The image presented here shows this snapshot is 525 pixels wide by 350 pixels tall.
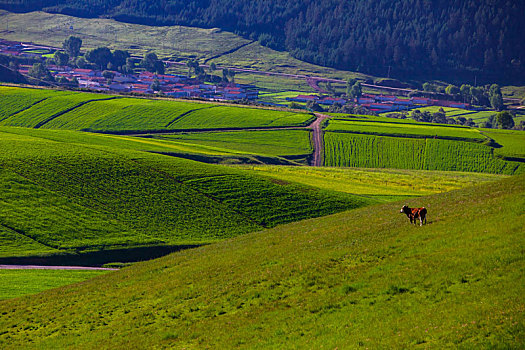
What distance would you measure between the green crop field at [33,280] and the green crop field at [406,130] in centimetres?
13612

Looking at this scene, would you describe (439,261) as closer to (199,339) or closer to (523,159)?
(199,339)

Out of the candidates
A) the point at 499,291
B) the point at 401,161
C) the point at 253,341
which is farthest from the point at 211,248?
the point at 401,161

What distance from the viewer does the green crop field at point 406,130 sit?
18250 centimetres

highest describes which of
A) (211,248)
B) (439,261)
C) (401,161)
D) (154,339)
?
(439,261)

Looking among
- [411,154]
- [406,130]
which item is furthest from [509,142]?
[411,154]

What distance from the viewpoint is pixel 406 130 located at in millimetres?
187625

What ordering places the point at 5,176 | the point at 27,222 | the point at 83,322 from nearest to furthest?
the point at 83,322, the point at 27,222, the point at 5,176

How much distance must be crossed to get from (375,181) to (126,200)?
52928 millimetres

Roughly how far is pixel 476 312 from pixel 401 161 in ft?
473

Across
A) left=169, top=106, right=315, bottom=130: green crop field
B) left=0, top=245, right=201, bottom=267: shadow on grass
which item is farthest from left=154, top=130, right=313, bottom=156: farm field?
left=0, top=245, right=201, bottom=267: shadow on grass

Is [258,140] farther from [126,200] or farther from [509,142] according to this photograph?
[126,200]

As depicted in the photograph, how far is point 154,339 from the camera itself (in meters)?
28.5

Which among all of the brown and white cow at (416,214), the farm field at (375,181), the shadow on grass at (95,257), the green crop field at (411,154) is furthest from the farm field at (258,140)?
the brown and white cow at (416,214)

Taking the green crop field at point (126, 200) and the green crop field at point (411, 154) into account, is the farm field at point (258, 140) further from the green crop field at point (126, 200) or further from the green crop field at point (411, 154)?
the green crop field at point (126, 200)
